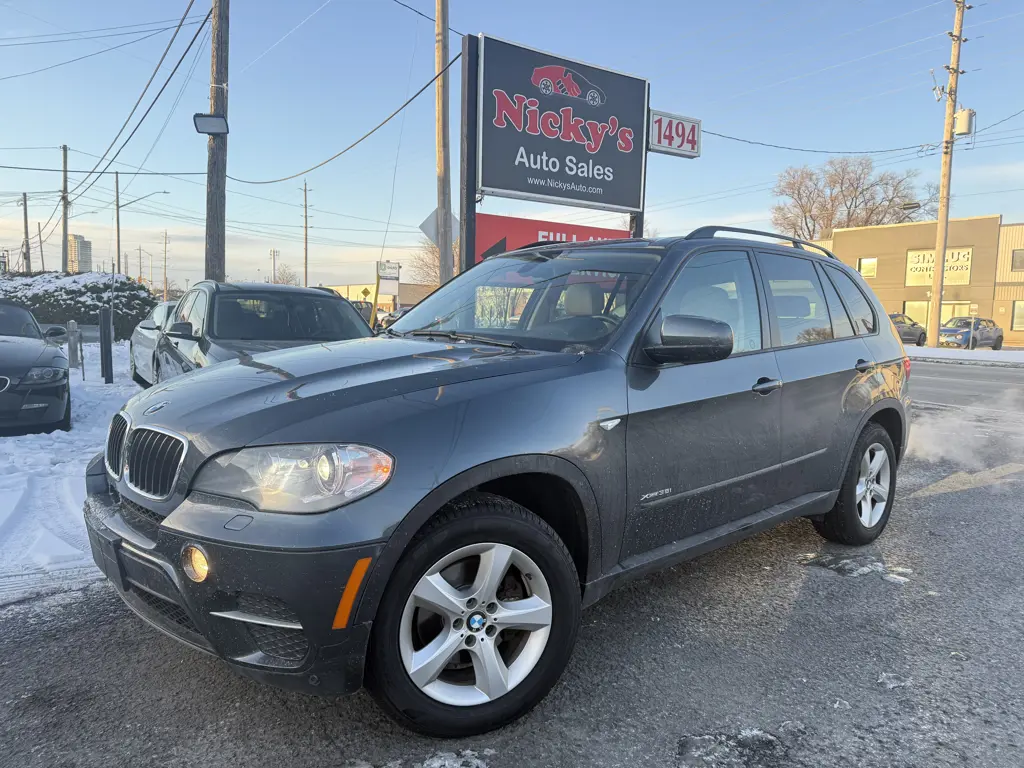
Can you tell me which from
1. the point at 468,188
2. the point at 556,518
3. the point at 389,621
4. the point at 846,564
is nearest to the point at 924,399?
the point at 468,188

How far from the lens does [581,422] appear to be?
2.57 meters

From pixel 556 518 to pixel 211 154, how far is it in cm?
1054

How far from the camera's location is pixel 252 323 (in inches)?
273

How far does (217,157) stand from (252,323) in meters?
5.47

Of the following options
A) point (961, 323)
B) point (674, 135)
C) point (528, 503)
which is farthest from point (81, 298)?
point (961, 323)

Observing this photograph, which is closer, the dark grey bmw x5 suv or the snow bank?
the dark grey bmw x5 suv

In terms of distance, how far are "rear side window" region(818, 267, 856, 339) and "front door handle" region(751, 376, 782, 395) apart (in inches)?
37.0

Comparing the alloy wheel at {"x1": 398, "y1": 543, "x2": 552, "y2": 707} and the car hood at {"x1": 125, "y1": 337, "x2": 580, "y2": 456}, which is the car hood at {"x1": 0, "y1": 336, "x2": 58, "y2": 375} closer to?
the car hood at {"x1": 125, "y1": 337, "x2": 580, "y2": 456}

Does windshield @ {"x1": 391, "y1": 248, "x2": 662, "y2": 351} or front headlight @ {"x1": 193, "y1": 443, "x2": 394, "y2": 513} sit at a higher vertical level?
windshield @ {"x1": 391, "y1": 248, "x2": 662, "y2": 351}

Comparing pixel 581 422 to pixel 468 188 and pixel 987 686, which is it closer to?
pixel 987 686

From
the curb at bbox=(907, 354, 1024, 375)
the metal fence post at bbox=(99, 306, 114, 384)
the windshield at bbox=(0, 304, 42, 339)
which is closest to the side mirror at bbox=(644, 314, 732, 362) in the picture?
the windshield at bbox=(0, 304, 42, 339)

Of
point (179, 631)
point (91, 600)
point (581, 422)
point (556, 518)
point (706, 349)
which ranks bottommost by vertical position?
point (91, 600)

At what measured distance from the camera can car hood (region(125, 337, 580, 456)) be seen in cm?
223

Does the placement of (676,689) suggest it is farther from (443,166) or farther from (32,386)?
(443,166)
